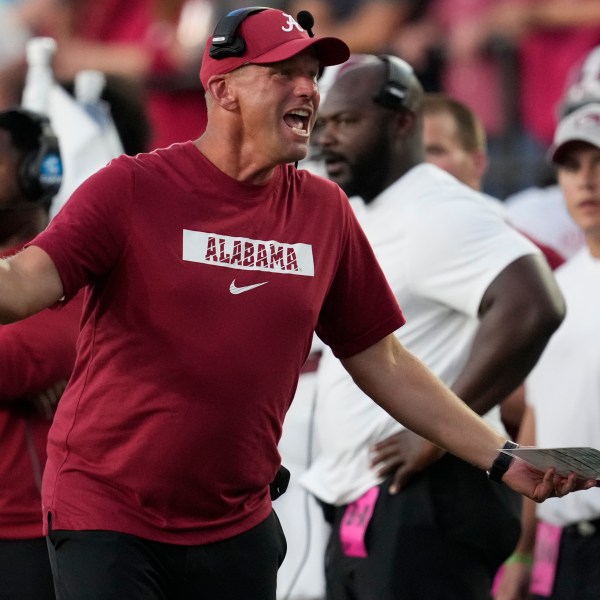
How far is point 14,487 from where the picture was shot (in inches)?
161

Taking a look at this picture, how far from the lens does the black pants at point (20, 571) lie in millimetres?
4090

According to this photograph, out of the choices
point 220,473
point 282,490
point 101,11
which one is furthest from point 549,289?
point 101,11

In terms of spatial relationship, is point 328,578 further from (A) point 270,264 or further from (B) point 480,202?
(A) point 270,264

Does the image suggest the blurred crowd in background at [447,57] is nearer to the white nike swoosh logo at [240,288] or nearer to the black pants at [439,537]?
the black pants at [439,537]

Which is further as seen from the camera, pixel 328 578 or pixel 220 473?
pixel 328 578

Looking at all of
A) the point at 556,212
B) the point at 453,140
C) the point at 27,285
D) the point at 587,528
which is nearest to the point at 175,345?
the point at 27,285

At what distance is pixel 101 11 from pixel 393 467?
18.8 ft

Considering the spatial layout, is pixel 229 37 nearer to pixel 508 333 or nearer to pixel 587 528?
pixel 508 333

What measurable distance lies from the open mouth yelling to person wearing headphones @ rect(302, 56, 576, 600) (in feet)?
3.35

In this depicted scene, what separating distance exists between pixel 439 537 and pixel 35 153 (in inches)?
62.5

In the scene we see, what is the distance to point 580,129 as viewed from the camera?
507cm

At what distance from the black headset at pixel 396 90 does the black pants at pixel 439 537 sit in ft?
3.70

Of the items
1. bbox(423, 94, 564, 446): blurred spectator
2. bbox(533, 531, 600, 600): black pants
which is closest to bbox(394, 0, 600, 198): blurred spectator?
bbox(423, 94, 564, 446): blurred spectator

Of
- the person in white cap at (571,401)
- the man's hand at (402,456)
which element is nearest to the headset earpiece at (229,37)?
the man's hand at (402,456)
